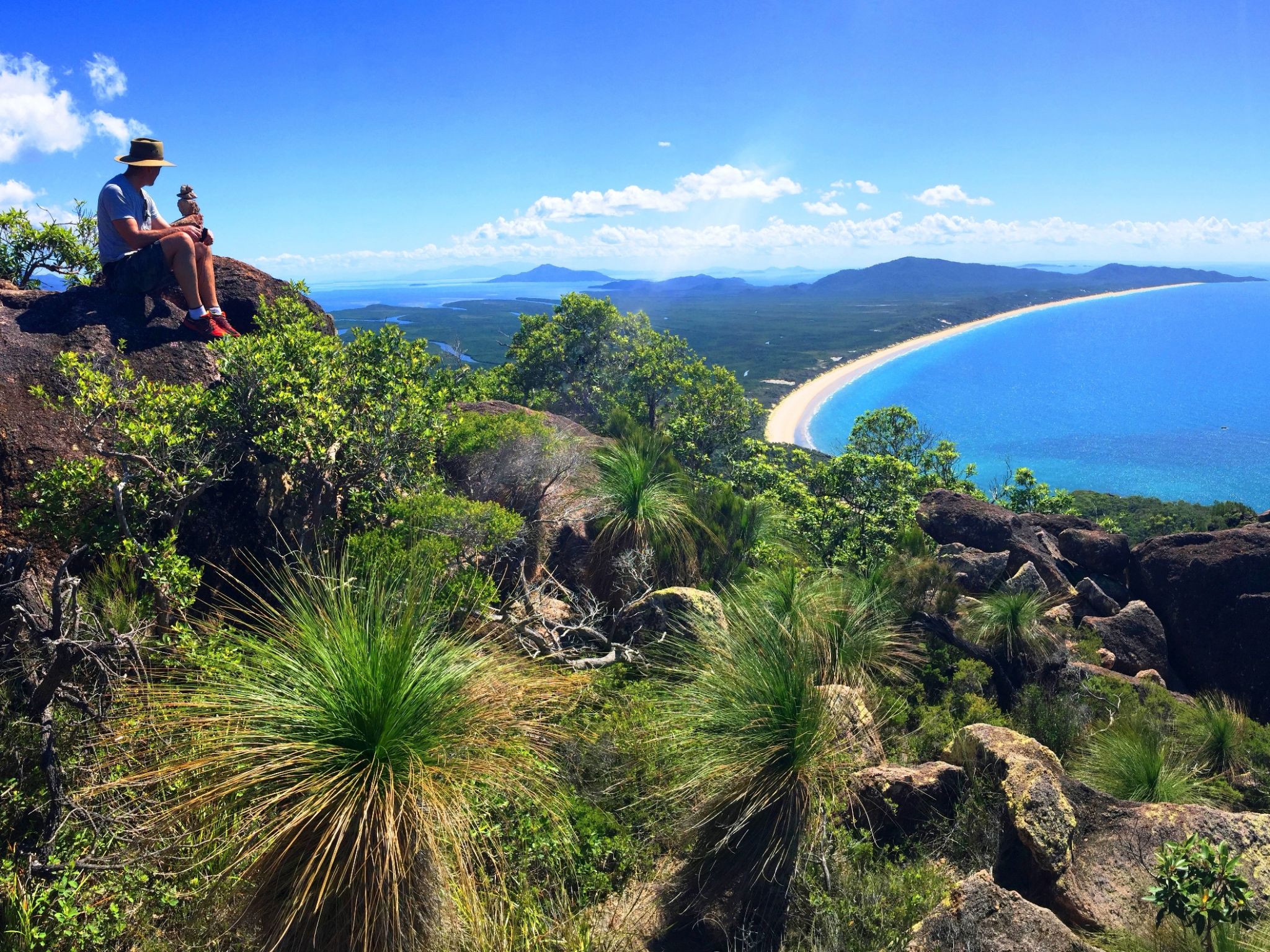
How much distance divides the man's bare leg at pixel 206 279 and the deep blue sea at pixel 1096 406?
31.3m

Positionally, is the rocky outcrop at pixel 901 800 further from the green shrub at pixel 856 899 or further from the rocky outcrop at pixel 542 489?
the rocky outcrop at pixel 542 489

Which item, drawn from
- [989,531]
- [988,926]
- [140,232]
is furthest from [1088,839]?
[140,232]

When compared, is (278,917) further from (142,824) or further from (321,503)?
(321,503)

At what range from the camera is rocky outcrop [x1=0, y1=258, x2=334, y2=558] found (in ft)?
18.1

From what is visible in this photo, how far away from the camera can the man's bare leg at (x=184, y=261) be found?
7137 millimetres

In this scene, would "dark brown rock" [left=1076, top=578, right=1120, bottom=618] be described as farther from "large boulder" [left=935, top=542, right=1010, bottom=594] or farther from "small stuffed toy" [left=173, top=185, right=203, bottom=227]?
"small stuffed toy" [left=173, top=185, right=203, bottom=227]

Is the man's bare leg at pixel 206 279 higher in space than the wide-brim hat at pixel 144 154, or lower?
lower

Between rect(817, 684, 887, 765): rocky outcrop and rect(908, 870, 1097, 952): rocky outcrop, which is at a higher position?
rect(817, 684, 887, 765): rocky outcrop

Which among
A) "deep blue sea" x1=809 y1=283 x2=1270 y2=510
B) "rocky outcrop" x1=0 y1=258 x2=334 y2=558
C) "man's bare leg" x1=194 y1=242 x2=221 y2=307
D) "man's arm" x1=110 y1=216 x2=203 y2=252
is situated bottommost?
"deep blue sea" x1=809 y1=283 x2=1270 y2=510

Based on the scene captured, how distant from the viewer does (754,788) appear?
4.27m

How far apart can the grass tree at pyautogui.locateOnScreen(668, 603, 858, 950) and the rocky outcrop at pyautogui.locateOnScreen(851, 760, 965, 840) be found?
539mm

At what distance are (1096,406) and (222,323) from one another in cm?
11049

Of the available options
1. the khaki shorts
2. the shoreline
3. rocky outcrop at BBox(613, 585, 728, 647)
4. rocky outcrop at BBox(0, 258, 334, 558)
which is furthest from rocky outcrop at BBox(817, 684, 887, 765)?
the shoreline

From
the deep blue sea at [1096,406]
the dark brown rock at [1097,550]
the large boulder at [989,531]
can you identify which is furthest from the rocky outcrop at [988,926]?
the deep blue sea at [1096,406]
